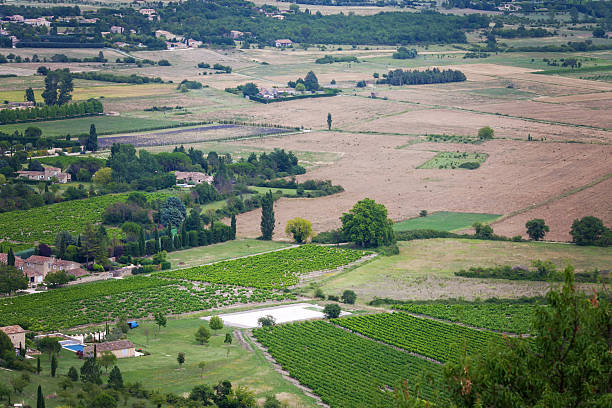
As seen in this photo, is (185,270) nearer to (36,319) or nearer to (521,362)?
(36,319)

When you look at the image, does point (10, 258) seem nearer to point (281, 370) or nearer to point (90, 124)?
point (281, 370)

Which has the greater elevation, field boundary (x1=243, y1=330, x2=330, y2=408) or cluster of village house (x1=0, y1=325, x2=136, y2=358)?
cluster of village house (x1=0, y1=325, x2=136, y2=358)

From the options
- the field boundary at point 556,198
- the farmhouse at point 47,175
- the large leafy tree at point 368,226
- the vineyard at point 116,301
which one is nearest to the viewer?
the vineyard at point 116,301

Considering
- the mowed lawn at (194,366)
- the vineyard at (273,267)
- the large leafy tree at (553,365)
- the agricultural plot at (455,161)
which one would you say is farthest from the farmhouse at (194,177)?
the large leafy tree at (553,365)

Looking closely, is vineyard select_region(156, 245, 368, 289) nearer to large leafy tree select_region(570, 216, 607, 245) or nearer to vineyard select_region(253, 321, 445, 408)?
→ vineyard select_region(253, 321, 445, 408)

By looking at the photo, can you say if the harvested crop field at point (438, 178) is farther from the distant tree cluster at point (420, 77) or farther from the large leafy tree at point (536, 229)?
the distant tree cluster at point (420, 77)

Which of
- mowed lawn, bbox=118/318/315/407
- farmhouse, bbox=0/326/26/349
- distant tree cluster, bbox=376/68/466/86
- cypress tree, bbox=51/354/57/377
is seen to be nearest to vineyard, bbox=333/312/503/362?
mowed lawn, bbox=118/318/315/407
